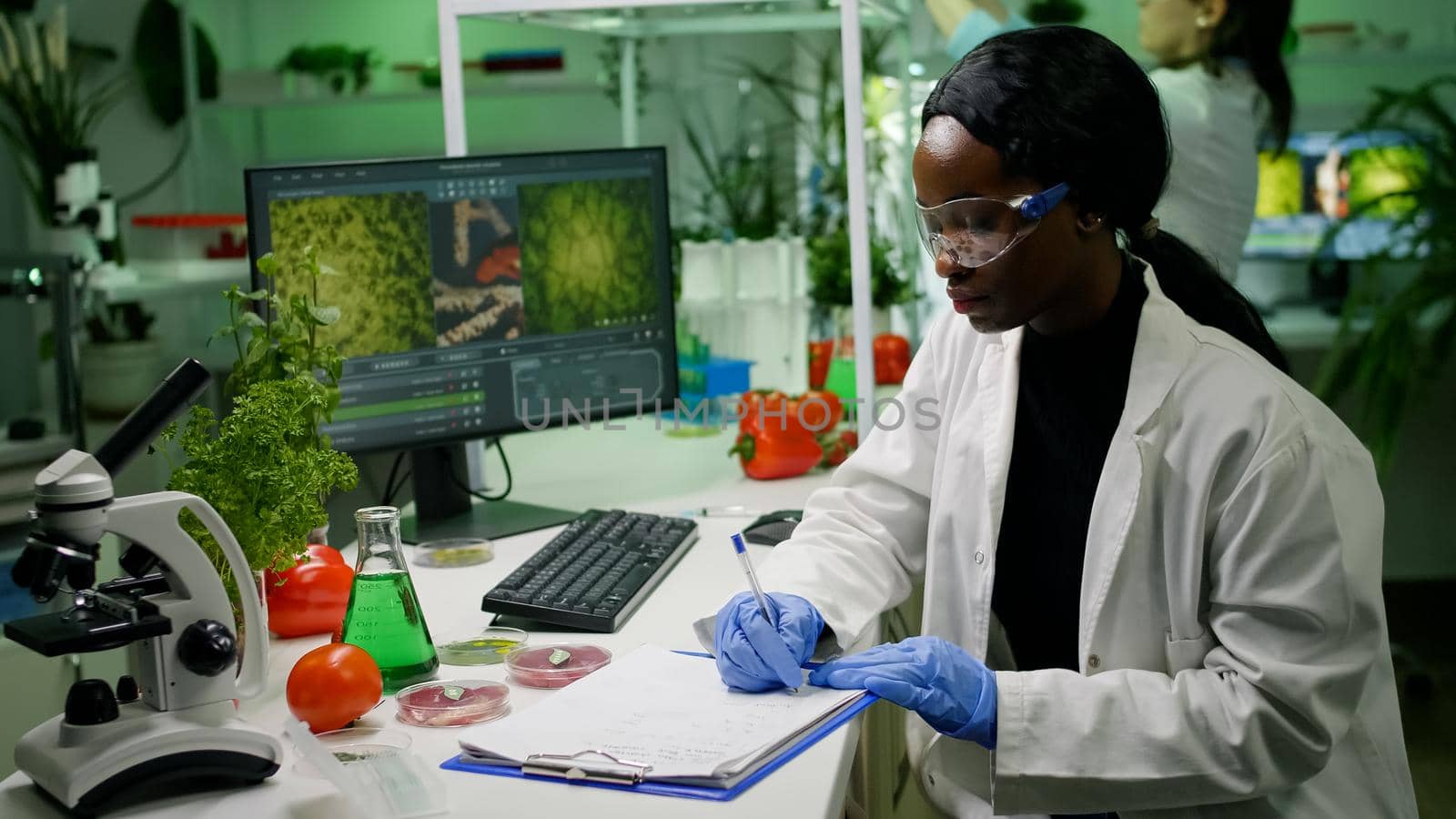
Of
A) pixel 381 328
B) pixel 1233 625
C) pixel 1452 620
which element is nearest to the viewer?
pixel 1233 625

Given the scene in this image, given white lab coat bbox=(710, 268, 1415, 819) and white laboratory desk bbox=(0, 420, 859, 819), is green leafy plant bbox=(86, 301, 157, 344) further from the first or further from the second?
white lab coat bbox=(710, 268, 1415, 819)

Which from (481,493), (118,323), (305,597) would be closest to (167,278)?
(118,323)

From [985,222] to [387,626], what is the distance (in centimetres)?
65

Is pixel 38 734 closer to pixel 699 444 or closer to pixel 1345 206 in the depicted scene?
pixel 699 444

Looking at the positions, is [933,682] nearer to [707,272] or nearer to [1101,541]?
[1101,541]

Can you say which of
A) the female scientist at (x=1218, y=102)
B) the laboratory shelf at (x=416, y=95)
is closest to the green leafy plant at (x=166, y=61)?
the laboratory shelf at (x=416, y=95)

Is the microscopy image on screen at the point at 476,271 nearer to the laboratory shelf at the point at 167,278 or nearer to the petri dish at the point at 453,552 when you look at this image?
the petri dish at the point at 453,552

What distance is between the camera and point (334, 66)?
14.6ft

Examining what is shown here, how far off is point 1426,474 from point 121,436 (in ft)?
11.9

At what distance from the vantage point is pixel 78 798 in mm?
910

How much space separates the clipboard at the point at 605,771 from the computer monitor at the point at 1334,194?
121 inches

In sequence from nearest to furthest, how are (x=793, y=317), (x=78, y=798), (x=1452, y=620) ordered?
(x=78, y=798)
(x=793, y=317)
(x=1452, y=620)

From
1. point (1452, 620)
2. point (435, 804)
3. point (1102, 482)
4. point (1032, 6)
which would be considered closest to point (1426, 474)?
point (1452, 620)

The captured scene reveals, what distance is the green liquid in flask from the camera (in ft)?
3.87
